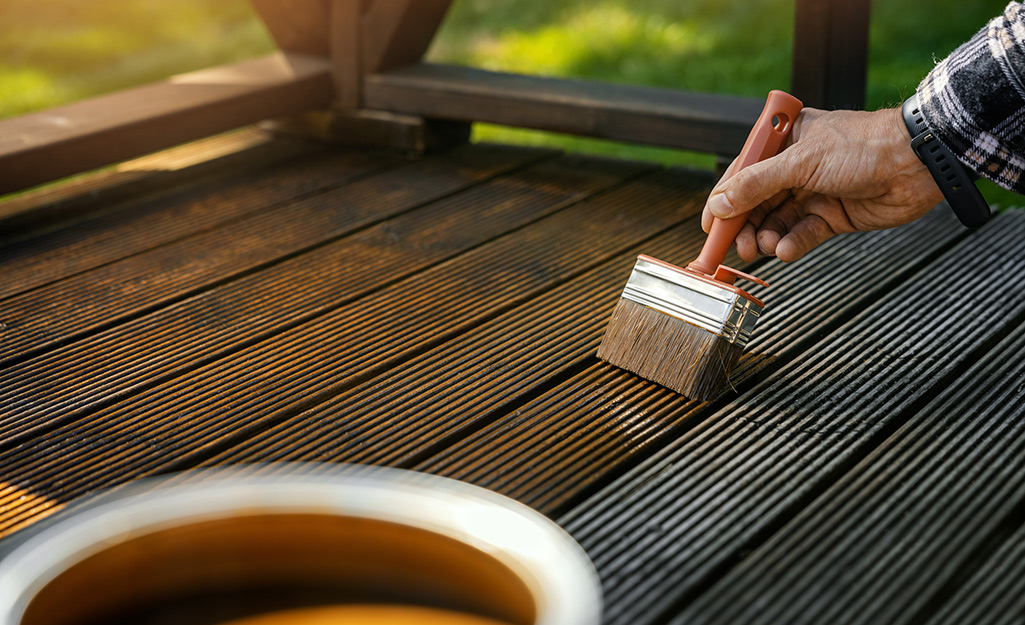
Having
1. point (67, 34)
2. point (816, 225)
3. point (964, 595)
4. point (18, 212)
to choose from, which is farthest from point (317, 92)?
point (67, 34)

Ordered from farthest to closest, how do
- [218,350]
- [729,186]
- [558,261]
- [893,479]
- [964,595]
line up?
[558,261] → [218,350] → [729,186] → [893,479] → [964,595]

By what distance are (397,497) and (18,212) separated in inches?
73.8

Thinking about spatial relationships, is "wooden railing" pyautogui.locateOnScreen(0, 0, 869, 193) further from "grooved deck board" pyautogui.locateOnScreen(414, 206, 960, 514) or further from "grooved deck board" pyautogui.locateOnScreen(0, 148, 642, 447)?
"grooved deck board" pyautogui.locateOnScreen(414, 206, 960, 514)

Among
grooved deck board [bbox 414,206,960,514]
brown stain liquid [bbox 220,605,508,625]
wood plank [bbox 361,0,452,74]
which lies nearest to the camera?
brown stain liquid [bbox 220,605,508,625]

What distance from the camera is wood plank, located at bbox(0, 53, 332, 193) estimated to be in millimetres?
2182

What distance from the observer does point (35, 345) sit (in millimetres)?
1646

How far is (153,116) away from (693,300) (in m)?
1.48

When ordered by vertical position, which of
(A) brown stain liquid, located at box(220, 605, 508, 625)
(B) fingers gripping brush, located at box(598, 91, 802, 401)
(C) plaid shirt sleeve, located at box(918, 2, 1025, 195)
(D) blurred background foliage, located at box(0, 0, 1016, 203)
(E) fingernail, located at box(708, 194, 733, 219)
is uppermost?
(C) plaid shirt sleeve, located at box(918, 2, 1025, 195)

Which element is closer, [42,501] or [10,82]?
[42,501]

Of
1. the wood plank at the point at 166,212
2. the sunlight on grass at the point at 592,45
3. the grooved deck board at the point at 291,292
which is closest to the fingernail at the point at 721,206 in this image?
the grooved deck board at the point at 291,292

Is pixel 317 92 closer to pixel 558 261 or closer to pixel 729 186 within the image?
pixel 558 261

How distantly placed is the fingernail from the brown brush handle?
0.01 metres

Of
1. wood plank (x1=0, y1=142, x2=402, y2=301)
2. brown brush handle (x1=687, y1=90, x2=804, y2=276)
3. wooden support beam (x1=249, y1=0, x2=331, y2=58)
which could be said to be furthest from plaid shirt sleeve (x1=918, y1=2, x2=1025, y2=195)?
wooden support beam (x1=249, y1=0, x2=331, y2=58)

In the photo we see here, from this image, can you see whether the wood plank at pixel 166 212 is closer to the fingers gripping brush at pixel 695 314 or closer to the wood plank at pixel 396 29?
the wood plank at pixel 396 29
